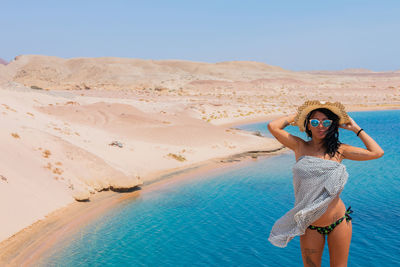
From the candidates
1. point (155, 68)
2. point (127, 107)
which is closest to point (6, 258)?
point (127, 107)

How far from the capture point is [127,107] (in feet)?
88.6

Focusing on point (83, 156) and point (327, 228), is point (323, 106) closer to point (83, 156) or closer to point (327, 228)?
point (327, 228)

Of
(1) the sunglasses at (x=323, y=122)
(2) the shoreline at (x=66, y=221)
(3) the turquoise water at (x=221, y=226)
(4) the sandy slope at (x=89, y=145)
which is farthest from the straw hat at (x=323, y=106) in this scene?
(4) the sandy slope at (x=89, y=145)

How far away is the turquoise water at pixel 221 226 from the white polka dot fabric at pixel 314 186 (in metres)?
4.31

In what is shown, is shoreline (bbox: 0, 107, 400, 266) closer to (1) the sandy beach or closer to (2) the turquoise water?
(1) the sandy beach

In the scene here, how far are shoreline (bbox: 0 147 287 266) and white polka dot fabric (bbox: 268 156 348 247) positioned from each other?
638cm

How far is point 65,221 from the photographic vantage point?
9.92 metres

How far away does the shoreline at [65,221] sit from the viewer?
800 centimetres

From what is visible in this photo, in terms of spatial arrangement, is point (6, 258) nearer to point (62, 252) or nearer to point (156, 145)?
point (62, 252)

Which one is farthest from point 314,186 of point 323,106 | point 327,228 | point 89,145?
point 89,145

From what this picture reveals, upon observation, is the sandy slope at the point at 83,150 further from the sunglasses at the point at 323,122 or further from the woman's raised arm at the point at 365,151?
the woman's raised arm at the point at 365,151

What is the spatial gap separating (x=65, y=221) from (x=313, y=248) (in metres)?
8.01

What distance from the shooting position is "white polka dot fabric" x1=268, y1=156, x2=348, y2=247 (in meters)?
3.42

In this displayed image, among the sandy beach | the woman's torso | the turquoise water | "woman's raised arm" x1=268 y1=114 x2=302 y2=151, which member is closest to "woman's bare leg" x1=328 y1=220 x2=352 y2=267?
the woman's torso
